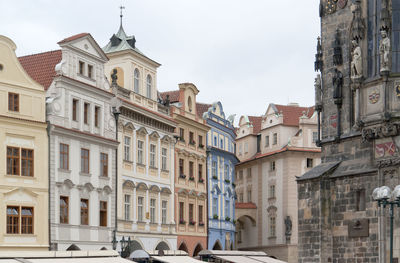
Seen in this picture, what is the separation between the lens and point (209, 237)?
182 ft

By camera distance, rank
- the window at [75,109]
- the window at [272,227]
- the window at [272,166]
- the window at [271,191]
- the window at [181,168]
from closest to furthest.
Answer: the window at [75,109] → the window at [181,168] → the window at [272,227] → the window at [271,191] → the window at [272,166]

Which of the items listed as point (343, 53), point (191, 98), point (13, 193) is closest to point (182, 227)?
point (191, 98)

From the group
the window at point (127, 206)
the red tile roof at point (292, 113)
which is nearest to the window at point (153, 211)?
the window at point (127, 206)

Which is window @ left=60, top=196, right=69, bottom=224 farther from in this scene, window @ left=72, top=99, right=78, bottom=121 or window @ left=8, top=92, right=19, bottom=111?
window @ left=8, top=92, right=19, bottom=111

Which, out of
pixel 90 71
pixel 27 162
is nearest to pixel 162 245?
pixel 90 71

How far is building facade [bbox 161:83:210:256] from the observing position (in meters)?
51.5

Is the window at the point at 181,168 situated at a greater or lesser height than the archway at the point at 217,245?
greater

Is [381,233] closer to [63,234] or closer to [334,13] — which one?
[334,13]

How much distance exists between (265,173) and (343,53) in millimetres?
38456

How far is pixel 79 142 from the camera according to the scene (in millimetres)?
40844

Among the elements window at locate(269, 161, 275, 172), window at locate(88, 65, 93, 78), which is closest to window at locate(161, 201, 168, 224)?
window at locate(88, 65, 93, 78)

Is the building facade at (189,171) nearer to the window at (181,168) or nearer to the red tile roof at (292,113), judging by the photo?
the window at (181,168)

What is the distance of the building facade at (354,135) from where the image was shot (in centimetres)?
2656

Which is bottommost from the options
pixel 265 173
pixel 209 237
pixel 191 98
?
pixel 209 237
